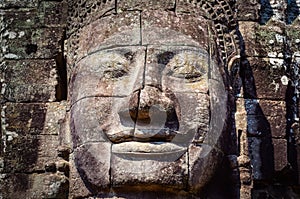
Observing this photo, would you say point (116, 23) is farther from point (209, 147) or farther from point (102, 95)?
point (209, 147)

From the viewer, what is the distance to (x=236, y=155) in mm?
7289

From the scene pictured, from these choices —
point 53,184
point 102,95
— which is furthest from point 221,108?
point 53,184

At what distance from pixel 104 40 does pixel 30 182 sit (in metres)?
1.54

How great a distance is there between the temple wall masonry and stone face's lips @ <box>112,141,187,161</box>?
0.71 metres

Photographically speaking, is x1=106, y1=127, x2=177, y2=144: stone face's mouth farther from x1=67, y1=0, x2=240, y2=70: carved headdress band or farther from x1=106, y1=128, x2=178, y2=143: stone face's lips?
x1=67, y1=0, x2=240, y2=70: carved headdress band

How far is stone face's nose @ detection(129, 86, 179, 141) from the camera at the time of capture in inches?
268

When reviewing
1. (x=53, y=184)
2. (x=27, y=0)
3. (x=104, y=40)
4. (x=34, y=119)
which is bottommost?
(x=53, y=184)

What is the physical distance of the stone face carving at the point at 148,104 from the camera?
6.79 m

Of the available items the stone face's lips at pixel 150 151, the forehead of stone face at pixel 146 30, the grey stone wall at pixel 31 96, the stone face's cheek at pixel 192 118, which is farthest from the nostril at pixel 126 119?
the grey stone wall at pixel 31 96

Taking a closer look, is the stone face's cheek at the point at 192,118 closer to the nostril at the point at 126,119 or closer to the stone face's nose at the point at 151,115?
the stone face's nose at the point at 151,115

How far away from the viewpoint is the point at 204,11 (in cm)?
752

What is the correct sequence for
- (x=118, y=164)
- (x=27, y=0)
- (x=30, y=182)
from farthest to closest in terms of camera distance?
(x=27, y=0) → (x=30, y=182) → (x=118, y=164)

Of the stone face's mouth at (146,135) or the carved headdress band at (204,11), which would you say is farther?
the carved headdress band at (204,11)

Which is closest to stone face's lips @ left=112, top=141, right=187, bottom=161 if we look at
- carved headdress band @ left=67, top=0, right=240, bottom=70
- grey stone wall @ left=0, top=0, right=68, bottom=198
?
grey stone wall @ left=0, top=0, right=68, bottom=198
